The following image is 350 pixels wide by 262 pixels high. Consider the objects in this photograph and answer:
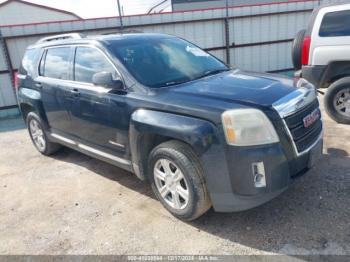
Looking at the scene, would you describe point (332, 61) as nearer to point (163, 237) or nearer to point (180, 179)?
point (180, 179)

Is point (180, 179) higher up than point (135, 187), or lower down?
higher up

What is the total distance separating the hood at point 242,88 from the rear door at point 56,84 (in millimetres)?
1787

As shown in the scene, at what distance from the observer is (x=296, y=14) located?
9.95 meters

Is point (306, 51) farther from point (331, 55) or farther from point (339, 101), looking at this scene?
point (339, 101)

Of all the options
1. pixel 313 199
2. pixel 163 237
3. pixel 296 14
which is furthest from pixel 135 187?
pixel 296 14

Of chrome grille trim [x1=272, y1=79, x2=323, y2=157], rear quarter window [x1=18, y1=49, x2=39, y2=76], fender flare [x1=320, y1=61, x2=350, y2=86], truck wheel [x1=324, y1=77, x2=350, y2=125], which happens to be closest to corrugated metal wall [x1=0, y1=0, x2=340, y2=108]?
rear quarter window [x1=18, y1=49, x2=39, y2=76]

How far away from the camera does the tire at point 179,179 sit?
2730mm

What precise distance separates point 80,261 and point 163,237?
75 cm

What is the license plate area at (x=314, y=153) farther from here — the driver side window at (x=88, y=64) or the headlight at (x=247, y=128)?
the driver side window at (x=88, y=64)

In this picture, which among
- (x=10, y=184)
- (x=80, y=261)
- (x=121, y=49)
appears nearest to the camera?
(x=80, y=261)

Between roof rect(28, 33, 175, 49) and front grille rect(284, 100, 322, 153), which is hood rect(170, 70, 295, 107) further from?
roof rect(28, 33, 175, 49)

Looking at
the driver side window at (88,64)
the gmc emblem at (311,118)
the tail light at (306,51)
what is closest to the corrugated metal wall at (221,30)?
the tail light at (306,51)

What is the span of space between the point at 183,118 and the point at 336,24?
384 centimetres

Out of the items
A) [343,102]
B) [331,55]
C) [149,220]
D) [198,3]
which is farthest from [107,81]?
[198,3]
